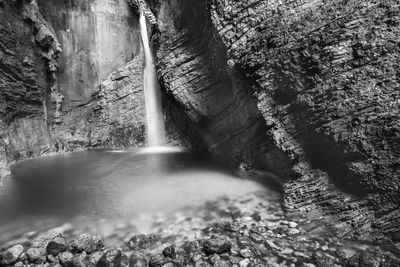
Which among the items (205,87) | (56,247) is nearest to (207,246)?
(56,247)

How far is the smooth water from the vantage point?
8844 mm

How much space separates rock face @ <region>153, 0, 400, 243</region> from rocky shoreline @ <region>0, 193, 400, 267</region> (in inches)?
26.9

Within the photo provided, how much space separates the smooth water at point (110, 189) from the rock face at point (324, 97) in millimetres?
2320

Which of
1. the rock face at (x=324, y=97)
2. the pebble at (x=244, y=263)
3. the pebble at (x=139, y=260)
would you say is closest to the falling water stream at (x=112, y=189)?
the pebble at (x=139, y=260)

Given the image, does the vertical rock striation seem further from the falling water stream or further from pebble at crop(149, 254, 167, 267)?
pebble at crop(149, 254, 167, 267)

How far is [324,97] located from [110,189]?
8.24m

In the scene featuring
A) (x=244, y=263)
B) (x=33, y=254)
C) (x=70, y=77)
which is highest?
(x=70, y=77)

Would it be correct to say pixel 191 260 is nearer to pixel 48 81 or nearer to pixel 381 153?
pixel 381 153

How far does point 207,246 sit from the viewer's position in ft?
21.4

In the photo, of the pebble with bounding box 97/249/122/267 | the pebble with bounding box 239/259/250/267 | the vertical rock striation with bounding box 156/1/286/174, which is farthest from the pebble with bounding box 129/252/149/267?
the vertical rock striation with bounding box 156/1/286/174

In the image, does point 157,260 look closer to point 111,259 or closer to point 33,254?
point 111,259

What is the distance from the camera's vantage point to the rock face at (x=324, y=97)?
715cm

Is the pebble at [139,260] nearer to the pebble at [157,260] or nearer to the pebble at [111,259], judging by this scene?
the pebble at [157,260]

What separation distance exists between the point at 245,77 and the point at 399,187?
19.2 feet
